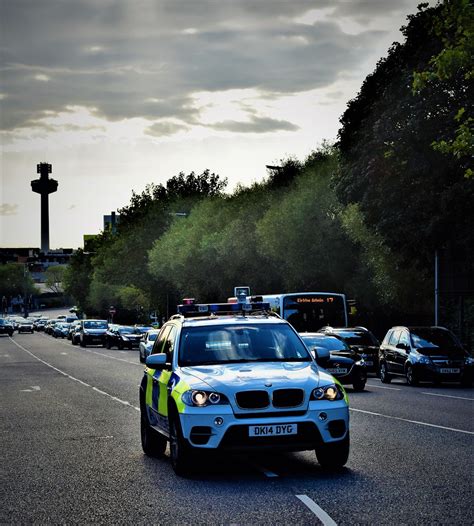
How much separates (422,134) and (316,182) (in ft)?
72.5

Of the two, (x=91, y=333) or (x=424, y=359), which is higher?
(x=424, y=359)

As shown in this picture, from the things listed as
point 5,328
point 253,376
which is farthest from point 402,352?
point 5,328

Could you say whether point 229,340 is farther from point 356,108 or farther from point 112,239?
point 112,239

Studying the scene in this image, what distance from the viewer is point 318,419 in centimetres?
1075

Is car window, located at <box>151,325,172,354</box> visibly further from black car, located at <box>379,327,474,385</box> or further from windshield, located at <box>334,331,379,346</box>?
windshield, located at <box>334,331,379,346</box>

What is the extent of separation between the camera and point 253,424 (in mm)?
10578

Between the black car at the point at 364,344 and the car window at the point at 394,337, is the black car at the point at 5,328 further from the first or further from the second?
the car window at the point at 394,337

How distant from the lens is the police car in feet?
34.8

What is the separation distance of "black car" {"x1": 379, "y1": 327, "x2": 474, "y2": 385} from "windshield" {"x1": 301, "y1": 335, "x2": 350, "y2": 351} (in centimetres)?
274

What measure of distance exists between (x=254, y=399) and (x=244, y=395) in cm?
11

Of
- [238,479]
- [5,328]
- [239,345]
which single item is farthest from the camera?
[5,328]

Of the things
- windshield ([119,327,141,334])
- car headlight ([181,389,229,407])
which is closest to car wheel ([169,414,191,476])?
car headlight ([181,389,229,407])

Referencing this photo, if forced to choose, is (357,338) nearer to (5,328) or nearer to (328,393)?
(328,393)

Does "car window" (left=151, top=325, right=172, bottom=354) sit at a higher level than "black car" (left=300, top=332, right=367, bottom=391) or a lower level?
higher
